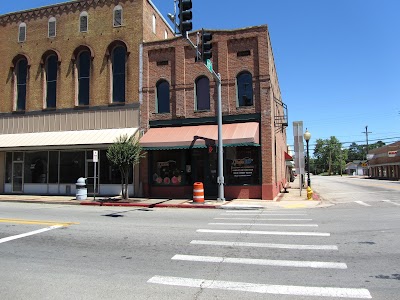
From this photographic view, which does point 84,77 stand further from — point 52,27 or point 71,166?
point 71,166

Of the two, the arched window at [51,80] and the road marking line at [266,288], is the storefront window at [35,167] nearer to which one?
the arched window at [51,80]

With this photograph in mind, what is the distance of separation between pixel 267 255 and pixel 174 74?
16.2 meters

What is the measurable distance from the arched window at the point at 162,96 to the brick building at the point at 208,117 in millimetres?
61

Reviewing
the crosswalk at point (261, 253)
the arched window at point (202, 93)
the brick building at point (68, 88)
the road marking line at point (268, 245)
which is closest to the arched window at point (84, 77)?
the brick building at point (68, 88)

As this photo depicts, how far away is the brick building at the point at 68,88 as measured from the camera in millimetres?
22688

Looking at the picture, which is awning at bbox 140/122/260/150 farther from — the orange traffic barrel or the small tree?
the orange traffic barrel

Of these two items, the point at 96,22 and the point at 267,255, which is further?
the point at 96,22

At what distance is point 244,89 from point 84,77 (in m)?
10.6

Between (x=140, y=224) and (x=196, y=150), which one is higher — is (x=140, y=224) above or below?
below

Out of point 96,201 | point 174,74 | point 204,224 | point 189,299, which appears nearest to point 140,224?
point 204,224

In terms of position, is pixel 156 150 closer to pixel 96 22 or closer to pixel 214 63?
pixel 214 63

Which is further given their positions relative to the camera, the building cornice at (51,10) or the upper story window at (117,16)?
the building cornice at (51,10)

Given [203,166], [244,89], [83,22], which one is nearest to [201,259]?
[203,166]

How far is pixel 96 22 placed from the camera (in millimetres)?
23641
